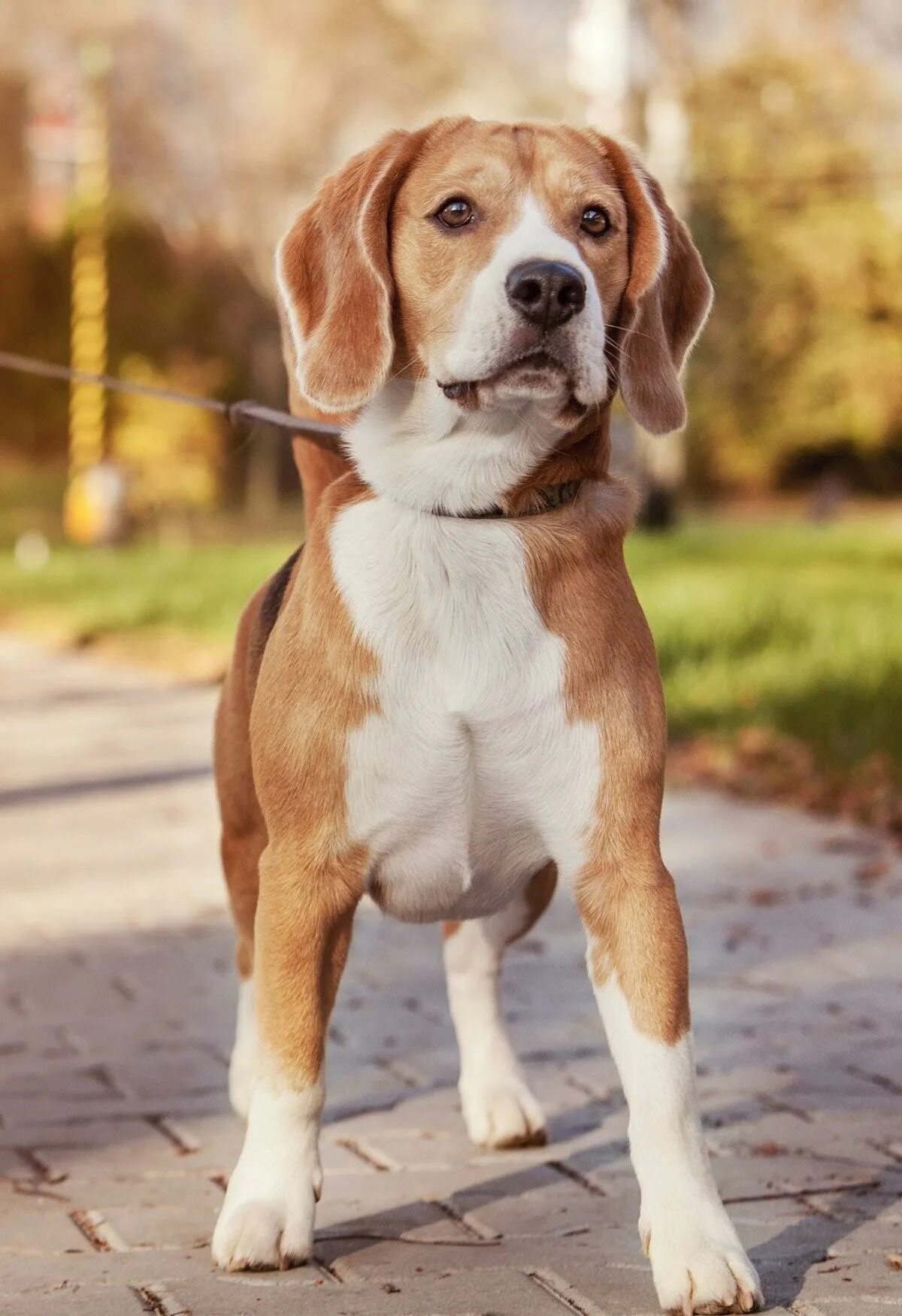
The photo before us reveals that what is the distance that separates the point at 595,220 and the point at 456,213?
0.76 feet

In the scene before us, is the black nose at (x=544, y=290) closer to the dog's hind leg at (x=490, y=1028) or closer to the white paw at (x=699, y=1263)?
the dog's hind leg at (x=490, y=1028)

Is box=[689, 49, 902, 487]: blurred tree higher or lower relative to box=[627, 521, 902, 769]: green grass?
higher

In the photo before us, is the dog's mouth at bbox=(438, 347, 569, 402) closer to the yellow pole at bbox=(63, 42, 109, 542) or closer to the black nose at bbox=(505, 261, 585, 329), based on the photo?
the black nose at bbox=(505, 261, 585, 329)

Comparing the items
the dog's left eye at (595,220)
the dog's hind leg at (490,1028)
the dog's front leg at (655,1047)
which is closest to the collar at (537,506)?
the dog's left eye at (595,220)

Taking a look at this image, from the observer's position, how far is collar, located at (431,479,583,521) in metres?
3.19

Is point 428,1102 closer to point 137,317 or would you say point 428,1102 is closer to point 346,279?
point 346,279

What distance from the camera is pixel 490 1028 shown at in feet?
13.0

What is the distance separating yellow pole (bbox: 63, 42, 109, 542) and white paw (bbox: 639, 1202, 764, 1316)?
27.0 meters

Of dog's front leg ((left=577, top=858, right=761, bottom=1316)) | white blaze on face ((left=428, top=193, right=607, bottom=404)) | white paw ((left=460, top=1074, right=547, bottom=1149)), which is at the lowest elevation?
white paw ((left=460, top=1074, right=547, bottom=1149))

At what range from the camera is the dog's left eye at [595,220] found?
3.17 metres

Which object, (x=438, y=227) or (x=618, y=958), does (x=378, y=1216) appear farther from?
(x=438, y=227)

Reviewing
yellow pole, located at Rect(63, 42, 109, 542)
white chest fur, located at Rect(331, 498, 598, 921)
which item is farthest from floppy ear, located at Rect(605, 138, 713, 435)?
yellow pole, located at Rect(63, 42, 109, 542)

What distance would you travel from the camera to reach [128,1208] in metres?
3.46

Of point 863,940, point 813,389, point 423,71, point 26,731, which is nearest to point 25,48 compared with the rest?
point 423,71
